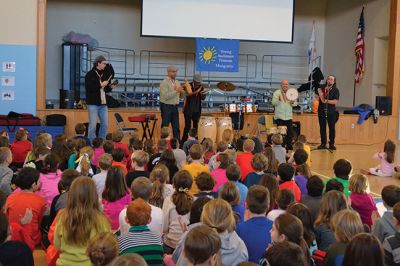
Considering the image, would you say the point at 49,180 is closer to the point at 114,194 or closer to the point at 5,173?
the point at 5,173

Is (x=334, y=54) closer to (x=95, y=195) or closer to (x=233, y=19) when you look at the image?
(x=233, y=19)

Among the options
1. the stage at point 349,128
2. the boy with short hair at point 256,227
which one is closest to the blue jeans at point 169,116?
the stage at point 349,128

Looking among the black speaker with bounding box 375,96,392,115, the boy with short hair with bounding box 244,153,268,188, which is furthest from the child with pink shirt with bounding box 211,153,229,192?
the black speaker with bounding box 375,96,392,115

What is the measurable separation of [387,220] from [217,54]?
1073 cm

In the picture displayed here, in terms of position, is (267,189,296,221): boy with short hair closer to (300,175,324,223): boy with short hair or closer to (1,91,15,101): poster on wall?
(300,175,324,223): boy with short hair

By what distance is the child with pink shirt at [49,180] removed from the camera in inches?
199

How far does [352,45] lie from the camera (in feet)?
54.1

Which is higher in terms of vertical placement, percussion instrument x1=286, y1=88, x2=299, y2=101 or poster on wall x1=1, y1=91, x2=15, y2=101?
percussion instrument x1=286, y1=88, x2=299, y2=101

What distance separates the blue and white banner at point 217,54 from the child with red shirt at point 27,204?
9.77 metres

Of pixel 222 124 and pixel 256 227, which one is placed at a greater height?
pixel 222 124

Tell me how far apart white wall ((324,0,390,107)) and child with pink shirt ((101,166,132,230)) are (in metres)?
11.9

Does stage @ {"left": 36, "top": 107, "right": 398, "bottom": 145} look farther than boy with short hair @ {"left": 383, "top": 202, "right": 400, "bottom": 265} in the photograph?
Yes

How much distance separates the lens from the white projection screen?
1398 centimetres

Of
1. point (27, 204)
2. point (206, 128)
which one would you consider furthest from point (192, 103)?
point (27, 204)
